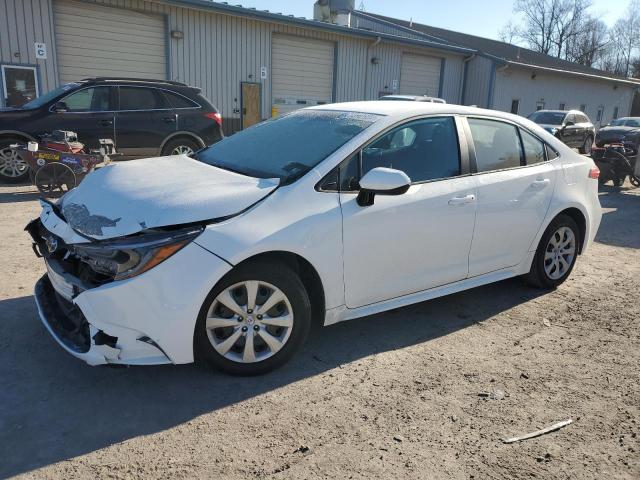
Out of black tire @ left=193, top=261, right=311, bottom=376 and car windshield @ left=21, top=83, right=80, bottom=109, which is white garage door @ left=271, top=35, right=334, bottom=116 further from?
black tire @ left=193, top=261, right=311, bottom=376

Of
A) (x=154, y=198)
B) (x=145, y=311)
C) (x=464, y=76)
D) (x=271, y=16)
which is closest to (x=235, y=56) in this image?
(x=271, y=16)

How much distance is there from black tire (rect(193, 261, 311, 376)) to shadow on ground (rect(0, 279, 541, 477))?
9 cm

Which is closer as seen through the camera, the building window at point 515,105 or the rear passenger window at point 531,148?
the rear passenger window at point 531,148

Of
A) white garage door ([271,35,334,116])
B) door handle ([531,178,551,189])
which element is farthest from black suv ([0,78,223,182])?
white garage door ([271,35,334,116])

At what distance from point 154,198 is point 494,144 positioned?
2.74 m

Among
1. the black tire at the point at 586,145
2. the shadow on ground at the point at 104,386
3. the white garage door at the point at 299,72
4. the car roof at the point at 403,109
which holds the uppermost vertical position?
the white garage door at the point at 299,72

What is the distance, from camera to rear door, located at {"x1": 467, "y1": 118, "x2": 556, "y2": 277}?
164 inches

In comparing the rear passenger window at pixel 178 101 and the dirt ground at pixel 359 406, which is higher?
the rear passenger window at pixel 178 101

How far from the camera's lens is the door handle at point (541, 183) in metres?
4.53

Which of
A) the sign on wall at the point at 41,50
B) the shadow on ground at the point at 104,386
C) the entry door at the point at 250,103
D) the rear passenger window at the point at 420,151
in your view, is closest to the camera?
the shadow on ground at the point at 104,386

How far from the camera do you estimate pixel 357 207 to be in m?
3.44

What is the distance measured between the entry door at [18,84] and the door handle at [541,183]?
1277 centimetres

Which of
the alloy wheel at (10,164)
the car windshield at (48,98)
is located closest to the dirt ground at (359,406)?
the alloy wheel at (10,164)

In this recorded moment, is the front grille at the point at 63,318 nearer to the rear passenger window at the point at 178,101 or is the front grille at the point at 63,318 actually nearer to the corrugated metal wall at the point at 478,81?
the rear passenger window at the point at 178,101
